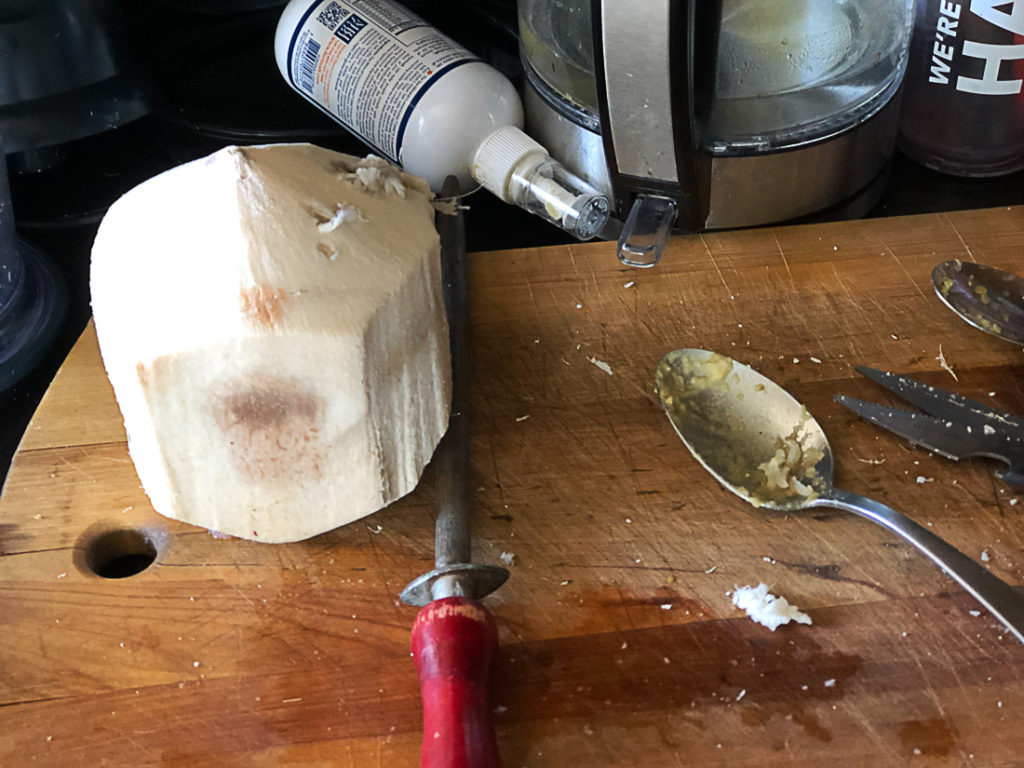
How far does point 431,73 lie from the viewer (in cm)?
82

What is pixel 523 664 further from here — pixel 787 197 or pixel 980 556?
pixel 787 197

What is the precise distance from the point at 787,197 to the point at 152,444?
531 millimetres

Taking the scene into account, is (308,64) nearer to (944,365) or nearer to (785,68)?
(785,68)

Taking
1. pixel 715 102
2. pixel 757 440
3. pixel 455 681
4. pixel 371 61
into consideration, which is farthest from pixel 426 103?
pixel 455 681

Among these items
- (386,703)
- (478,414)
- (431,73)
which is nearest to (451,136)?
(431,73)

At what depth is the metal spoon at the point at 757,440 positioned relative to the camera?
63cm

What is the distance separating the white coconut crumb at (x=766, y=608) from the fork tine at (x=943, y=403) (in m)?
0.19

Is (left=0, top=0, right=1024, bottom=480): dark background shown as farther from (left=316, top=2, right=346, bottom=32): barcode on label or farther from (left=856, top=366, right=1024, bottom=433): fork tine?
(left=856, top=366, right=1024, bottom=433): fork tine

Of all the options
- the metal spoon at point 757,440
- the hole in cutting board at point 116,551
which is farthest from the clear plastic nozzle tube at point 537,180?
the hole in cutting board at point 116,551

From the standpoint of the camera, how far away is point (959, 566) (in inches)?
22.9

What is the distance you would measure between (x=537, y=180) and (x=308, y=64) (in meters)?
0.24

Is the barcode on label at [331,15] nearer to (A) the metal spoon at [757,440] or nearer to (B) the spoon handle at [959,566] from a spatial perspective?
(A) the metal spoon at [757,440]

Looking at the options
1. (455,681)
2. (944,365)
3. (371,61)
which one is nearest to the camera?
(455,681)

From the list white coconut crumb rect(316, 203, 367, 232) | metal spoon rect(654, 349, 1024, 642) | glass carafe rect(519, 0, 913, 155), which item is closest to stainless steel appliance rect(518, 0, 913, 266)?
glass carafe rect(519, 0, 913, 155)
